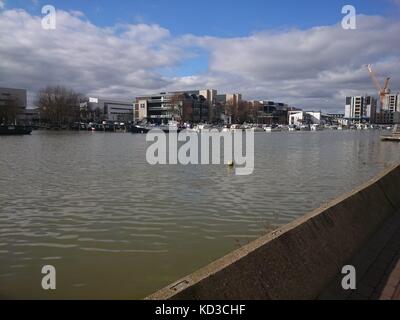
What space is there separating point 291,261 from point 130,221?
833 centimetres

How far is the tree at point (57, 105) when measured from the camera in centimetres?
14650

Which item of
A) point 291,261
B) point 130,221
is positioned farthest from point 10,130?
point 291,261

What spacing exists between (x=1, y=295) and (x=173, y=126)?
496 feet

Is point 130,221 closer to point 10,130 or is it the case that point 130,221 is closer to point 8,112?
point 10,130

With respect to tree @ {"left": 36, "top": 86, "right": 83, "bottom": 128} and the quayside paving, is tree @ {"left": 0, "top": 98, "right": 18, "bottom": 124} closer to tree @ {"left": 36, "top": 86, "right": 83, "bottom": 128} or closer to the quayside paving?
tree @ {"left": 36, "top": 86, "right": 83, "bottom": 128}

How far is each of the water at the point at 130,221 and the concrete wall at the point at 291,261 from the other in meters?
3.11

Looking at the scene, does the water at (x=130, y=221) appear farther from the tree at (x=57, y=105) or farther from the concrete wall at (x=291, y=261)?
the tree at (x=57, y=105)

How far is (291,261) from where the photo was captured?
286 inches

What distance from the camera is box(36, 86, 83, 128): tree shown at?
146500 mm

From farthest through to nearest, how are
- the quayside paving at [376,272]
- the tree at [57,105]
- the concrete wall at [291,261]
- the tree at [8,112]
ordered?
1. the tree at [57,105]
2. the tree at [8,112]
3. the quayside paving at [376,272]
4. the concrete wall at [291,261]

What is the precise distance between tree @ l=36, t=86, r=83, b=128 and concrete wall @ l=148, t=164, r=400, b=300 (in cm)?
14741

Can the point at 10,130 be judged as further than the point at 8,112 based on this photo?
No

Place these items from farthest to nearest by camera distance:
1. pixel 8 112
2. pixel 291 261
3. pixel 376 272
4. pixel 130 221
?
pixel 8 112
pixel 130 221
pixel 376 272
pixel 291 261

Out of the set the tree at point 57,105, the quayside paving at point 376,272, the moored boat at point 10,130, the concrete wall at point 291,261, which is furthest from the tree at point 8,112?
the quayside paving at point 376,272
